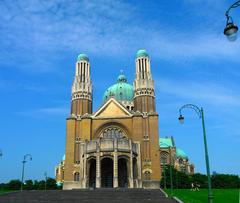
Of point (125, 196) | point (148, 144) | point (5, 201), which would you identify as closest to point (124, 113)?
point (148, 144)

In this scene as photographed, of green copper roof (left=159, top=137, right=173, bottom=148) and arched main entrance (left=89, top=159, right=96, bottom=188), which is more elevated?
green copper roof (left=159, top=137, right=173, bottom=148)

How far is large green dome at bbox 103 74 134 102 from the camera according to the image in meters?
71.1

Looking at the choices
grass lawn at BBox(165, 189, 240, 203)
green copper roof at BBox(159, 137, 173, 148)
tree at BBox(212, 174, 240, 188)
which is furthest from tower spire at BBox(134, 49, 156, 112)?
grass lawn at BBox(165, 189, 240, 203)

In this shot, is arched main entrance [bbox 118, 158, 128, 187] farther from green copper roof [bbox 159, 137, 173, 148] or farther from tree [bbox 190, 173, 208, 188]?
green copper roof [bbox 159, 137, 173, 148]

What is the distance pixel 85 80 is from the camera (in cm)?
6134

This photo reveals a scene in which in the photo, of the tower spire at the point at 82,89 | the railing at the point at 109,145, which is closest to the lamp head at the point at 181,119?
the railing at the point at 109,145

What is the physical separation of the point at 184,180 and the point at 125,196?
26403mm

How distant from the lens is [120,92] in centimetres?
7212

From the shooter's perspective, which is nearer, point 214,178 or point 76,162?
point 76,162

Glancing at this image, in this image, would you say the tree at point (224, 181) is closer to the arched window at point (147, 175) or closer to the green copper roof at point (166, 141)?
the arched window at point (147, 175)

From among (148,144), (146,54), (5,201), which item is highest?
(146,54)

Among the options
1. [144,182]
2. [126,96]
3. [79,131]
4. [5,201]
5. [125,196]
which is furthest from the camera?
[126,96]

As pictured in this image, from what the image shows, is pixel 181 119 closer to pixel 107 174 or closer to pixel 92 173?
pixel 92 173

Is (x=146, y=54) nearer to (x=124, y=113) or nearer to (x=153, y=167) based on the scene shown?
(x=124, y=113)
